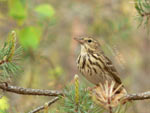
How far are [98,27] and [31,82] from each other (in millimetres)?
1696

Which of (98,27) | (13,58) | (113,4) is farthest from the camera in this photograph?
(113,4)

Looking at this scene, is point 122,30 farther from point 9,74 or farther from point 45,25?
point 9,74

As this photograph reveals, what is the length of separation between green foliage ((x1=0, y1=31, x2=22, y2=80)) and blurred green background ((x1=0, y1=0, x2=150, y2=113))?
16.9 inches

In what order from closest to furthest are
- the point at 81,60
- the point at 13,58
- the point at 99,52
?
the point at 13,58, the point at 81,60, the point at 99,52

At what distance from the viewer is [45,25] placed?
235 inches

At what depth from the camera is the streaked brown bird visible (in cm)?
509

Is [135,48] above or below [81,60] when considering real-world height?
below

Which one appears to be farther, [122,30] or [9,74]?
[122,30]

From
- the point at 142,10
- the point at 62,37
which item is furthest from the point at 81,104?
the point at 62,37

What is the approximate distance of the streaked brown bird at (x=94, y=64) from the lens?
5.09 metres

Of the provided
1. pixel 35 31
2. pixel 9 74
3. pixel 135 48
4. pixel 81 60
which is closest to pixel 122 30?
pixel 81 60

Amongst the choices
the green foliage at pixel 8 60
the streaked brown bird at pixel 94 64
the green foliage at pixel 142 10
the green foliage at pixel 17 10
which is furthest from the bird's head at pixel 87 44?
the green foliage at pixel 8 60

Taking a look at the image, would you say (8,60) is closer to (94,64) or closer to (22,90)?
(22,90)

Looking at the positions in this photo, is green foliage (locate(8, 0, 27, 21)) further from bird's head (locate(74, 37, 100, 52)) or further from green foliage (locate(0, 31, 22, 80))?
green foliage (locate(0, 31, 22, 80))
